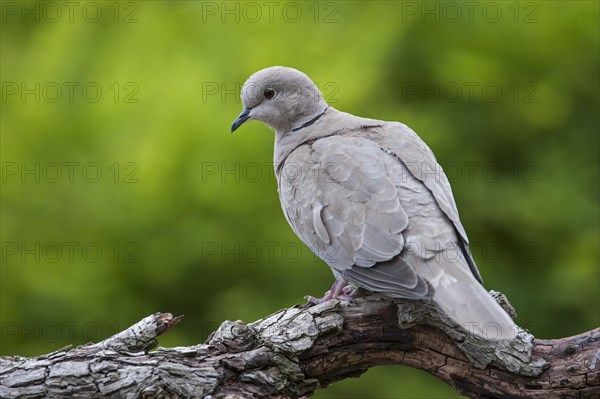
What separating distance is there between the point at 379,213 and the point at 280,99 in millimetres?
1204

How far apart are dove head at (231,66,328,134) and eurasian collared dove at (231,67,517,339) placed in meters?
0.01

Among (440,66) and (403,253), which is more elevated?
(440,66)

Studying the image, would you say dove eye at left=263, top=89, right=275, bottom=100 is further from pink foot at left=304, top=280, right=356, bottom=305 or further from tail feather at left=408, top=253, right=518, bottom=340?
tail feather at left=408, top=253, right=518, bottom=340

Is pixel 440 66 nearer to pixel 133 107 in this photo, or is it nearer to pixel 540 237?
pixel 540 237

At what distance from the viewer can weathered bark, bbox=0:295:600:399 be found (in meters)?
3.30

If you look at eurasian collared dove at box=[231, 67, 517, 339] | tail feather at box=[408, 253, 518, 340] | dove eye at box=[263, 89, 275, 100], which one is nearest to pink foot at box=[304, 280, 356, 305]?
eurasian collared dove at box=[231, 67, 517, 339]

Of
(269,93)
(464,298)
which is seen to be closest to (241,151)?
(269,93)

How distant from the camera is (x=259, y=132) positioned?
5742mm

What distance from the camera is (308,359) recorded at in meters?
3.62

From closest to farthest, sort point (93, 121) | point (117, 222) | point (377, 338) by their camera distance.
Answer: point (377, 338), point (117, 222), point (93, 121)

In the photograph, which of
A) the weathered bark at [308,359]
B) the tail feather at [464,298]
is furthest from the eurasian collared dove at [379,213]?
the weathered bark at [308,359]

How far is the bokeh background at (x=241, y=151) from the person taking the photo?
5594 mm

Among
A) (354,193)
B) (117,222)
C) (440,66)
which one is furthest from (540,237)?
(117,222)

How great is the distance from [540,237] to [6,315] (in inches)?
149
